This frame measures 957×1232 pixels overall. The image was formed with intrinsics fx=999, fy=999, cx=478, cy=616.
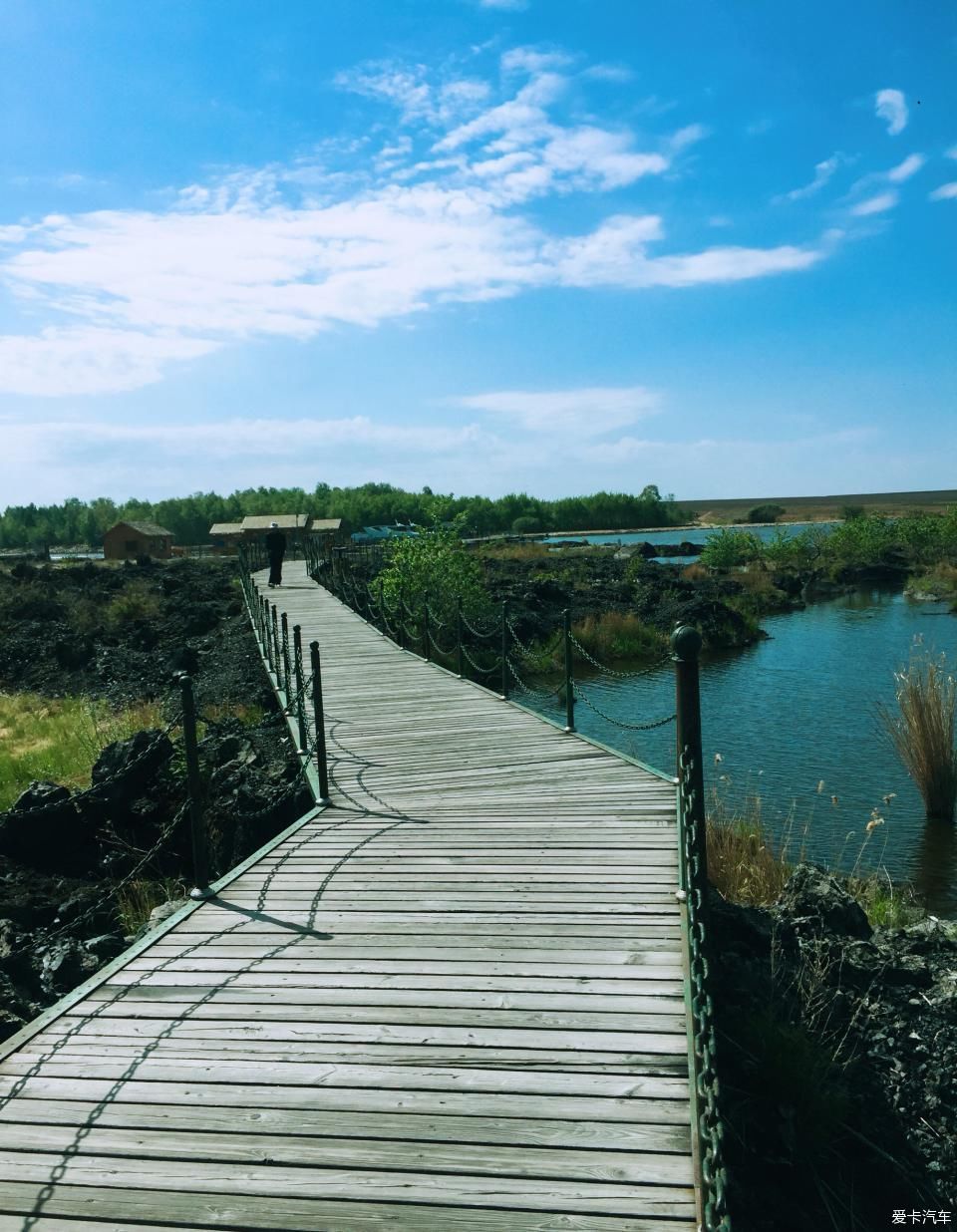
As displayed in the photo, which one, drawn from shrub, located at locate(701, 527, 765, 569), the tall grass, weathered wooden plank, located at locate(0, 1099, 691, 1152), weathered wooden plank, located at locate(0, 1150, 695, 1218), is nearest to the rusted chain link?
weathered wooden plank, located at locate(0, 1099, 691, 1152)

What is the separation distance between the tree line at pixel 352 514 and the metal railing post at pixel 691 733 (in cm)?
11291

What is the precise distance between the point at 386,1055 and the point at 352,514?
12148 cm

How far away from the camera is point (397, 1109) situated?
333 cm

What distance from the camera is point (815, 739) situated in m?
14.4

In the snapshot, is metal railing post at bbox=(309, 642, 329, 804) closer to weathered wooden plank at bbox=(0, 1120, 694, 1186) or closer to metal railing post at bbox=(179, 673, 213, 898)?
metal railing post at bbox=(179, 673, 213, 898)

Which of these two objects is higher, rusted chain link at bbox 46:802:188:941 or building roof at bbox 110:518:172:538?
building roof at bbox 110:518:172:538

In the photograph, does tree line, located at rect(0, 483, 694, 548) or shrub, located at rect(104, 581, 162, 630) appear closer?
shrub, located at rect(104, 581, 162, 630)

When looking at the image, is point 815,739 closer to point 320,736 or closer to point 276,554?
point 320,736

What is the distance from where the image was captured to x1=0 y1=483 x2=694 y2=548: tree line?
123 meters

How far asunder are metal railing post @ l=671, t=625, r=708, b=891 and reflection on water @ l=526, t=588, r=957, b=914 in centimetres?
502

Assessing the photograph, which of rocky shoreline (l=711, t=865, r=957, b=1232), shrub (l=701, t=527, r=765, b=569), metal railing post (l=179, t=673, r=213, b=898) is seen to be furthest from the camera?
shrub (l=701, t=527, r=765, b=569)

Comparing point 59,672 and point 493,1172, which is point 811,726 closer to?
point 493,1172

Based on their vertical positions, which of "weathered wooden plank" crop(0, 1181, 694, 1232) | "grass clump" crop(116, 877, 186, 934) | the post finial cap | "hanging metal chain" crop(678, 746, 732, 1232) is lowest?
"grass clump" crop(116, 877, 186, 934)

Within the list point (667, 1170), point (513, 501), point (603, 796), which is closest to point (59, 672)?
point (603, 796)
